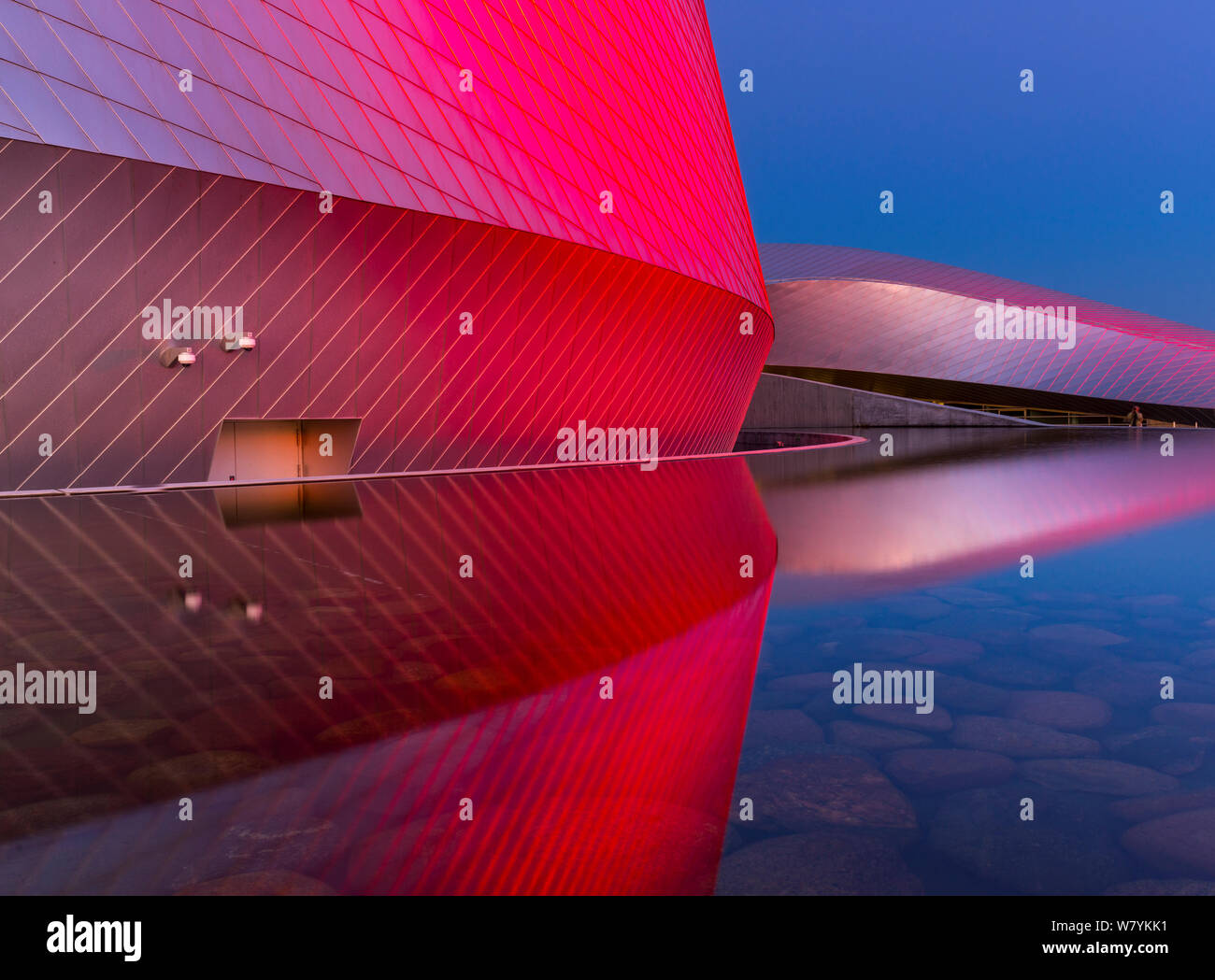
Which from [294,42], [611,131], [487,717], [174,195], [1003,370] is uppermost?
[1003,370]

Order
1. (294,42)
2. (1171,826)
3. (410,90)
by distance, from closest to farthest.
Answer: (1171,826) < (294,42) < (410,90)

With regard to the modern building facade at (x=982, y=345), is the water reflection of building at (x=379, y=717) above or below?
below

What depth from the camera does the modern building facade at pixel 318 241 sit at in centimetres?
1387

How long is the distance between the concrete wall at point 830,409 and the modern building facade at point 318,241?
33.6 m

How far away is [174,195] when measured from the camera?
48.4 feet

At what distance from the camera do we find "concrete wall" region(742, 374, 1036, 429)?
182 feet

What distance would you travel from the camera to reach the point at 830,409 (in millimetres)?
55844

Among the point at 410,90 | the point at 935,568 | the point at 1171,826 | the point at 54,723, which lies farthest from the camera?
the point at 410,90

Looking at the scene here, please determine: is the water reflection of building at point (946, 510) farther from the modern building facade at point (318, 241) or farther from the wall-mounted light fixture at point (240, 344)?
the wall-mounted light fixture at point (240, 344)

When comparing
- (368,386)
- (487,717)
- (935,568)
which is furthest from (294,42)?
(487,717)

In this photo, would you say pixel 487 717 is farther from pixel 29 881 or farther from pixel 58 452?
pixel 58 452

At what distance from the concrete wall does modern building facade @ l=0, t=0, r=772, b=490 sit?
110 feet

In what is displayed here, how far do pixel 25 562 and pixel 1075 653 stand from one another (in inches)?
337

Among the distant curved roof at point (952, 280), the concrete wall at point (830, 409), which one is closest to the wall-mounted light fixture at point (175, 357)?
the concrete wall at point (830, 409)
